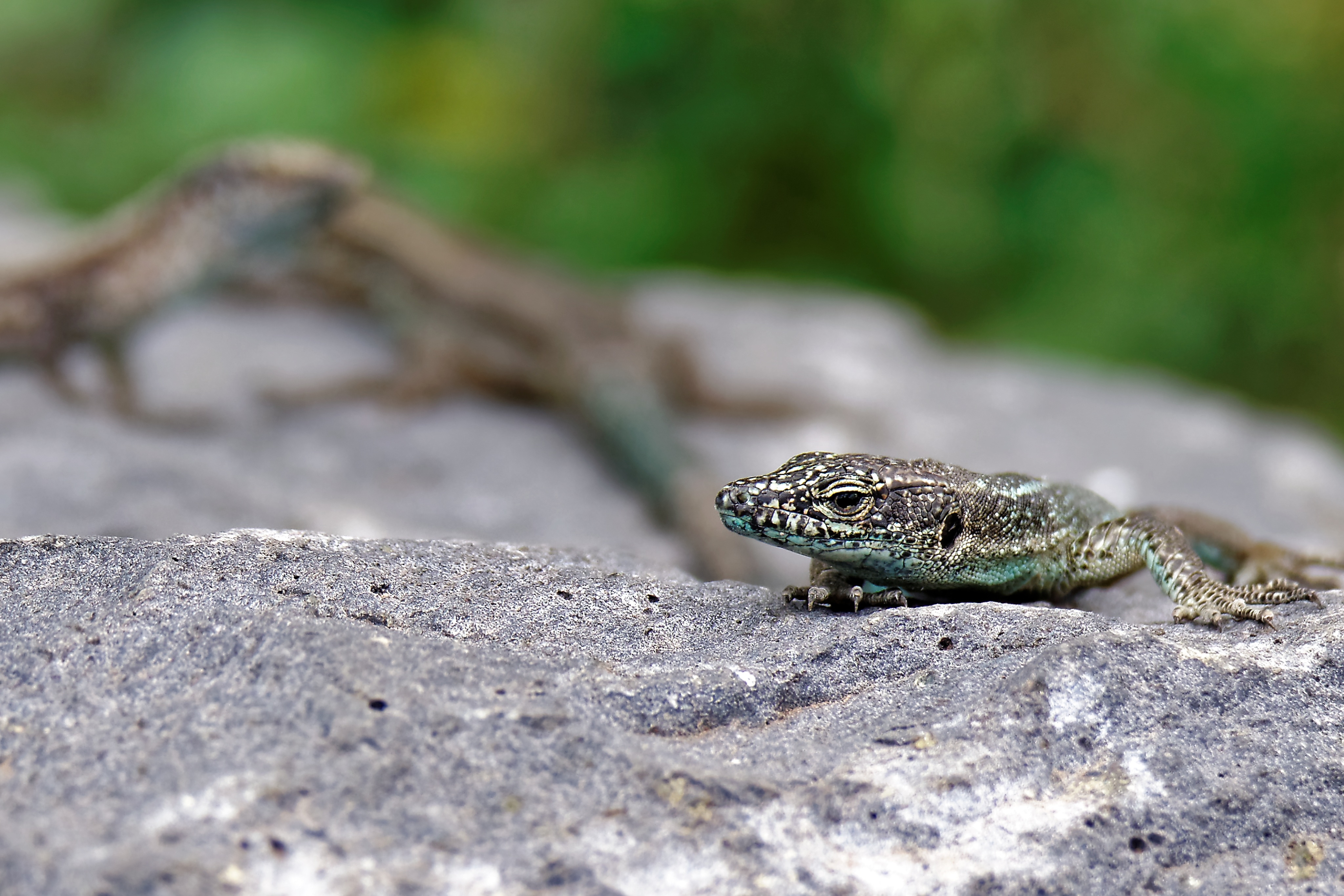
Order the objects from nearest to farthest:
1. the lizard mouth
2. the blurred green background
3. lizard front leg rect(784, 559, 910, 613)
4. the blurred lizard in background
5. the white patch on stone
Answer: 1. the lizard mouth
2. lizard front leg rect(784, 559, 910, 613)
3. the blurred lizard in background
4. the white patch on stone
5. the blurred green background

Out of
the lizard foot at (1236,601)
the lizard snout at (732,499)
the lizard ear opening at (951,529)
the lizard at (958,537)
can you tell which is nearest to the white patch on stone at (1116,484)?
the lizard at (958,537)

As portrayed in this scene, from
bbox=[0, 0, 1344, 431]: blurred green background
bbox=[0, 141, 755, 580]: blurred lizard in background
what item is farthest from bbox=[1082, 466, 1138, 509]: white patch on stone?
bbox=[0, 141, 755, 580]: blurred lizard in background

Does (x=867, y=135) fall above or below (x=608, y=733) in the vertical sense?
above

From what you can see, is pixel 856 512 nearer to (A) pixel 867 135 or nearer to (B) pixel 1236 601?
(B) pixel 1236 601

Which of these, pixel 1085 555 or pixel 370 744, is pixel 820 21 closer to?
pixel 1085 555

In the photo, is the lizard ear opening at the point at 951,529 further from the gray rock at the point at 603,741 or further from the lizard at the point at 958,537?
the gray rock at the point at 603,741

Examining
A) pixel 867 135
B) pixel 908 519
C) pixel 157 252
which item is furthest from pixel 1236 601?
pixel 867 135

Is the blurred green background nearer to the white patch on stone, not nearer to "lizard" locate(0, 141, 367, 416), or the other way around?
the white patch on stone
